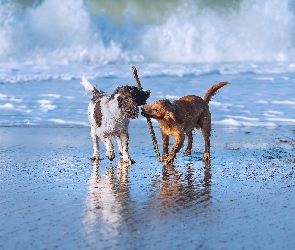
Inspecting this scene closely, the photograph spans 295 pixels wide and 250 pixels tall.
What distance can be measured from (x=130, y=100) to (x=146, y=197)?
6.04 feet

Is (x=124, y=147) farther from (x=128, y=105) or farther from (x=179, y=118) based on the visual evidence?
(x=179, y=118)

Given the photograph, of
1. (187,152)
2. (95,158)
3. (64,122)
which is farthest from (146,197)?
(64,122)

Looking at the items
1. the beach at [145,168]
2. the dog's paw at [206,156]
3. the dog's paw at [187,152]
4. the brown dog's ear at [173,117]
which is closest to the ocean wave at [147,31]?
the beach at [145,168]

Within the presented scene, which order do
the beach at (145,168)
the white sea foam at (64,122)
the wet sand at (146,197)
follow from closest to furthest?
the wet sand at (146,197) → the beach at (145,168) → the white sea foam at (64,122)

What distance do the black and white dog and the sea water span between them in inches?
249

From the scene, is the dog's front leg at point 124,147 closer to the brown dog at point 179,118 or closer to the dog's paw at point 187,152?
the brown dog at point 179,118

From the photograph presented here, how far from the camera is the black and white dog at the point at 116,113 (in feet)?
25.6

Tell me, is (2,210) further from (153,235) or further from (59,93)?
(59,93)

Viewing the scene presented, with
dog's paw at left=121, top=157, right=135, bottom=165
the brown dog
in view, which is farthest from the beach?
the brown dog

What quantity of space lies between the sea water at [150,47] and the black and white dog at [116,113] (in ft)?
20.8

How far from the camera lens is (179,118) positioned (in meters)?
7.98

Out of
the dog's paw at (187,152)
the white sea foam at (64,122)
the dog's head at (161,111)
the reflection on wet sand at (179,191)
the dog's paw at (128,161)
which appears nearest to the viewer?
the reflection on wet sand at (179,191)

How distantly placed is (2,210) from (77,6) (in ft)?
85.7

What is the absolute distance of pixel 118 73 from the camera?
20.8 m
